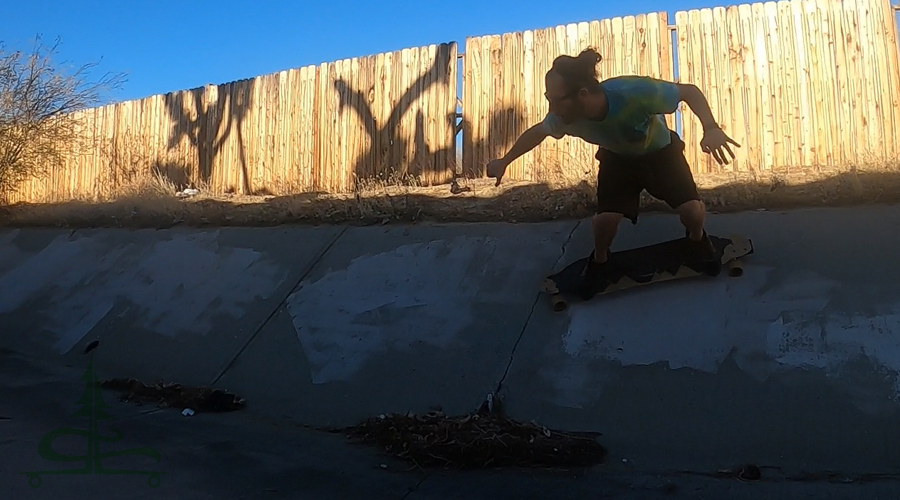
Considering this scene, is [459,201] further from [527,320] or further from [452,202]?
[527,320]

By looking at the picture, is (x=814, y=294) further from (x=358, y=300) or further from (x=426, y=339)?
(x=358, y=300)

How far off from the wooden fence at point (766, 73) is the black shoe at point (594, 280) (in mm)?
2959

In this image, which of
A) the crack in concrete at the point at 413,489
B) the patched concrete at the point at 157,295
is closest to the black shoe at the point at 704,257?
the crack in concrete at the point at 413,489

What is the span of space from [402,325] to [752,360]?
2.18 m

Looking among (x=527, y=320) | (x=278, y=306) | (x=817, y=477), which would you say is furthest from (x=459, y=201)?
(x=817, y=477)

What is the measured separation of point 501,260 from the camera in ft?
19.3

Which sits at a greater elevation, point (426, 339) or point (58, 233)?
point (58, 233)

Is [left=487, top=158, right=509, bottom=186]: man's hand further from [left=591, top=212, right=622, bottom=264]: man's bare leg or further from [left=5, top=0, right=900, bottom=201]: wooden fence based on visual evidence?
[left=5, top=0, right=900, bottom=201]: wooden fence

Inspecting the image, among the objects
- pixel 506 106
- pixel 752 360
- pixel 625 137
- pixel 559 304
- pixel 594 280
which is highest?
pixel 506 106

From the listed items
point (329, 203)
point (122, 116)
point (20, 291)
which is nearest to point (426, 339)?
point (329, 203)

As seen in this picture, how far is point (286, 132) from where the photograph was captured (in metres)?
10.5

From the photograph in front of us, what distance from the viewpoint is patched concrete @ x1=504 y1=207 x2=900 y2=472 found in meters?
3.91

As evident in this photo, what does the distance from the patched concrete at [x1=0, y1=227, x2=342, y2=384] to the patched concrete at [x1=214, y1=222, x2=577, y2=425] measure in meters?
0.32

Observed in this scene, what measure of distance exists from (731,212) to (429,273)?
7.03 ft
